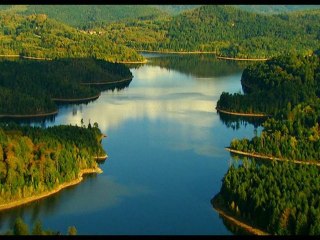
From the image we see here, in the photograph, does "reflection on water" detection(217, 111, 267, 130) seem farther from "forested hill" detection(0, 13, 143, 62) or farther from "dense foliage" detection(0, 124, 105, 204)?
"forested hill" detection(0, 13, 143, 62)

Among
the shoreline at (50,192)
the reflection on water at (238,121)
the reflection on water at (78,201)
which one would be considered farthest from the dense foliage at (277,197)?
the reflection on water at (238,121)

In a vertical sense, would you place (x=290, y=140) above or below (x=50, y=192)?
above

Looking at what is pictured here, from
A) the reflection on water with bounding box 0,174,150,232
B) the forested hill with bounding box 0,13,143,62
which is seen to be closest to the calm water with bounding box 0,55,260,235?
the reflection on water with bounding box 0,174,150,232

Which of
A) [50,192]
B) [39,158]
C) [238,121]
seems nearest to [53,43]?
[238,121]

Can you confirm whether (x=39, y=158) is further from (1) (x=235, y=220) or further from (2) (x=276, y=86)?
(2) (x=276, y=86)

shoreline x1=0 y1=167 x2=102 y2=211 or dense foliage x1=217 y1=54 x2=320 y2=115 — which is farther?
dense foliage x1=217 y1=54 x2=320 y2=115

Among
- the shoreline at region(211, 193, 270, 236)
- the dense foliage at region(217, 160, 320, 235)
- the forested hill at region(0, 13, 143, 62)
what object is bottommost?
the shoreline at region(211, 193, 270, 236)
